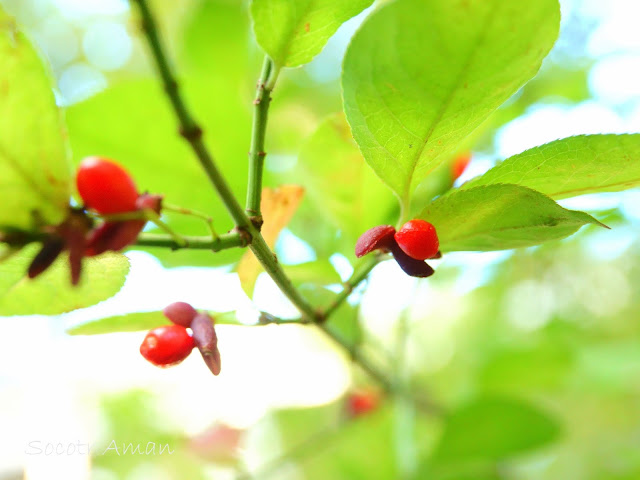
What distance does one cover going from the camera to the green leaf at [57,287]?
0.58m

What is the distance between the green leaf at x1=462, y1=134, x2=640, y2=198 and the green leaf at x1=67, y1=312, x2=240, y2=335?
1.27ft

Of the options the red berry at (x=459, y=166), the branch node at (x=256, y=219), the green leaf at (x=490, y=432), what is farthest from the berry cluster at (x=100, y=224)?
the green leaf at (x=490, y=432)

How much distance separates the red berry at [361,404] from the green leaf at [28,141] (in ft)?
4.53

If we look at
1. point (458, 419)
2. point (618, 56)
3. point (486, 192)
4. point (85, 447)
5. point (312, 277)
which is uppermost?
point (486, 192)

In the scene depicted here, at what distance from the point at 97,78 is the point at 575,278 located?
2191 millimetres

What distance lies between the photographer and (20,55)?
453 millimetres

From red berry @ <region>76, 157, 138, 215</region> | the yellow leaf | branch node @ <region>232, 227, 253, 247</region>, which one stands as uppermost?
red berry @ <region>76, 157, 138, 215</region>

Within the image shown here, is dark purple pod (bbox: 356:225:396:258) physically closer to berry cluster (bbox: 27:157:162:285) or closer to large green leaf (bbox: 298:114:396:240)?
berry cluster (bbox: 27:157:162:285)

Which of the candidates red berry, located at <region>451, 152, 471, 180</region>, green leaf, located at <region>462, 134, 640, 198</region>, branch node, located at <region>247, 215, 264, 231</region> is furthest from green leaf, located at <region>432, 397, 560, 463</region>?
branch node, located at <region>247, 215, 264, 231</region>

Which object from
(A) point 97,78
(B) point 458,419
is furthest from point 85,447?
(A) point 97,78

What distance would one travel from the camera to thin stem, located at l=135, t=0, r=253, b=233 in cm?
44

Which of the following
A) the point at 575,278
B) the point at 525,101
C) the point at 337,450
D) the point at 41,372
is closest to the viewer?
the point at 525,101

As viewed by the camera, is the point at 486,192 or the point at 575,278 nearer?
the point at 486,192

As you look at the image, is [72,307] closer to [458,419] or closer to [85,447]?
[85,447]
